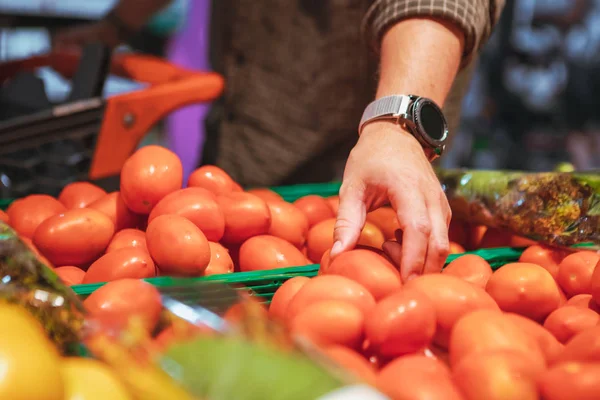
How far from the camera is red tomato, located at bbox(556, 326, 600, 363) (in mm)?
683

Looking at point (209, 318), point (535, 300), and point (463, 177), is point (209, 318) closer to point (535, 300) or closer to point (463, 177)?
point (535, 300)

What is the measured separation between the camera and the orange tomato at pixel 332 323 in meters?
0.70

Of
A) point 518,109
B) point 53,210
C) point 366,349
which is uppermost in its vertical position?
point 366,349

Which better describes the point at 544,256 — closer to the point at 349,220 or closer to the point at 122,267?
the point at 349,220

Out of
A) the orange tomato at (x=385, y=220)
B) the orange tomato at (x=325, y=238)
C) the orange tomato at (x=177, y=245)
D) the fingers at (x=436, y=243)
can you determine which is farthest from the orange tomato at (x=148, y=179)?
the fingers at (x=436, y=243)

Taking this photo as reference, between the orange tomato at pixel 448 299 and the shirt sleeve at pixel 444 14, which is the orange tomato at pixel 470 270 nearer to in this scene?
the orange tomato at pixel 448 299

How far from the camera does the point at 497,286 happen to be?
0.94 meters

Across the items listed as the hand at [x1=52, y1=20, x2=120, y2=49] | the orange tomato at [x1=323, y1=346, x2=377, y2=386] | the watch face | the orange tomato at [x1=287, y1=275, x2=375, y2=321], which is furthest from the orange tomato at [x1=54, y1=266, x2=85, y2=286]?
the hand at [x1=52, y1=20, x2=120, y2=49]

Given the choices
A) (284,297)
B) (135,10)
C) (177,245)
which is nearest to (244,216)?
(177,245)

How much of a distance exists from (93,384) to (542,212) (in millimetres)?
927

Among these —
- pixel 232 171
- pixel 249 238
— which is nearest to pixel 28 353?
pixel 249 238

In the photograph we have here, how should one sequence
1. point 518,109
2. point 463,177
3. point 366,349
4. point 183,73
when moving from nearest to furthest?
point 366,349 → point 463,177 → point 183,73 → point 518,109

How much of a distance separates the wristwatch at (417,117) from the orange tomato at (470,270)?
0.73ft

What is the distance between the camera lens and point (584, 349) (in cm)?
70
